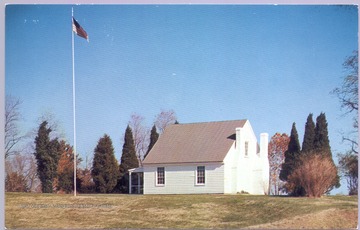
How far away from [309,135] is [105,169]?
6.82 m

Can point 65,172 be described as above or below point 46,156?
below

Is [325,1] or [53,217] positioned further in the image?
[53,217]

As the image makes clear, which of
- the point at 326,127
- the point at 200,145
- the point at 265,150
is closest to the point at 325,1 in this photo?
the point at 326,127

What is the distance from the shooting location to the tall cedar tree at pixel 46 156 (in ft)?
74.1

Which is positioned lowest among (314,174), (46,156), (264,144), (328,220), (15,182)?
(328,220)

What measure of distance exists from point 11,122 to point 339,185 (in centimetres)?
964

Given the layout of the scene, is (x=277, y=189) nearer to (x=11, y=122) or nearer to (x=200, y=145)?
(x=200, y=145)

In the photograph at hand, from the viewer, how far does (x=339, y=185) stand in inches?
831

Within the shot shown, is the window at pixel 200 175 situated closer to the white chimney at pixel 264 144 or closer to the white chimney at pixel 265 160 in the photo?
the white chimney at pixel 265 160

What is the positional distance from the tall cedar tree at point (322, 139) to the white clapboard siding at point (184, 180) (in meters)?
3.65

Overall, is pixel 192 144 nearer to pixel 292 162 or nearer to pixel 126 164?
pixel 126 164

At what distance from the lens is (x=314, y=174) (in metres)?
21.5

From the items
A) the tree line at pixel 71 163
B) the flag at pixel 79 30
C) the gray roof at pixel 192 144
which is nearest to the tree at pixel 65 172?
the tree line at pixel 71 163

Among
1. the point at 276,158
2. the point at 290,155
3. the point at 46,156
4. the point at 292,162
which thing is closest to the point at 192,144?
the point at 276,158
